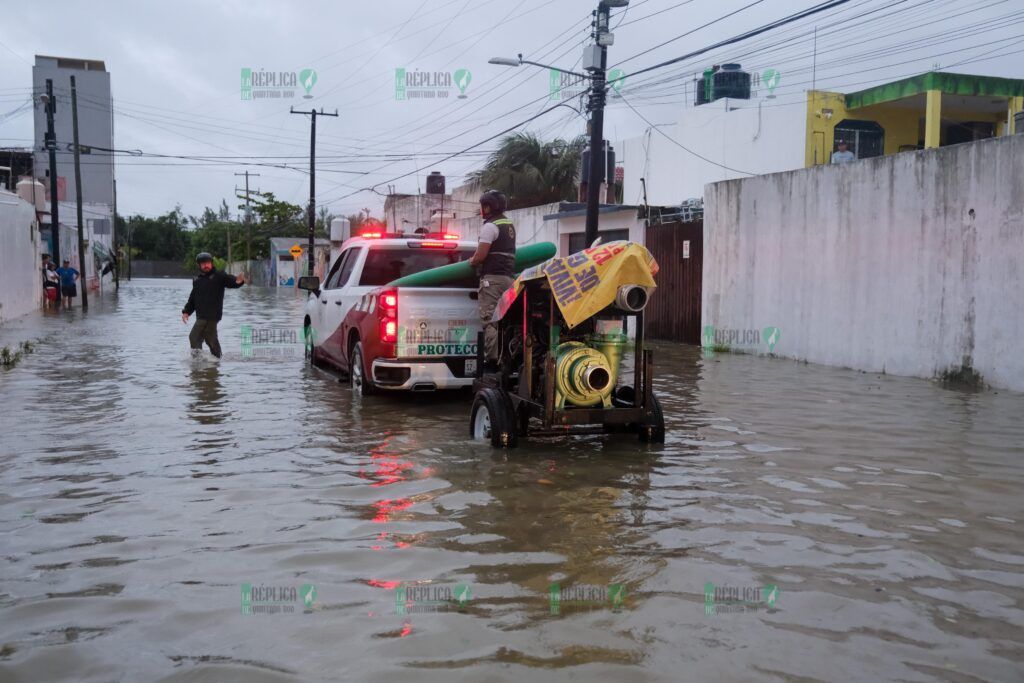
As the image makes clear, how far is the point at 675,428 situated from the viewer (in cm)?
864

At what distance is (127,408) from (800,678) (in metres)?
7.93

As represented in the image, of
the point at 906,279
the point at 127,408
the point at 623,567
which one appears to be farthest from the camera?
the point at 906,279

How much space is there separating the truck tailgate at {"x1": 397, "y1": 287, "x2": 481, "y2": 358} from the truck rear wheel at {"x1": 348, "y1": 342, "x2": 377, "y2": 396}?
2.40 ft

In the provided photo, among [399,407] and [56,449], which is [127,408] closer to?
[56,449]

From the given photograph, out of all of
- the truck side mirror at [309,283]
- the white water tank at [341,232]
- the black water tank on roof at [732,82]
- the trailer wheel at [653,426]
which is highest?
the black water tank on roof at [732,82]

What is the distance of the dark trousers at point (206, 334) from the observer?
1355 centimetres

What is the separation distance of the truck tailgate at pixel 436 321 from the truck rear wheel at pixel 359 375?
2.40 ft

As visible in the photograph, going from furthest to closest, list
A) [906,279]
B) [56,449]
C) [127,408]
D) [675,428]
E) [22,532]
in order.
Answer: [906,279] < [127,408] < [675,428] < [56,449] < [22,532]

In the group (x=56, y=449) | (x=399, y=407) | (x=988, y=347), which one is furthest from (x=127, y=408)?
(x=988, y=347)

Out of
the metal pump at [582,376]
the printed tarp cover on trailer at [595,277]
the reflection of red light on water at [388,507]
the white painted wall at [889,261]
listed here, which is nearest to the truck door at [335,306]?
the metal pump at [582,376]

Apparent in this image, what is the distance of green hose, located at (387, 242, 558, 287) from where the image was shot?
9.06 m

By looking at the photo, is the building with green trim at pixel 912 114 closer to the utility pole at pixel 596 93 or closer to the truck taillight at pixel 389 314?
the utility pole at pixel 596 93

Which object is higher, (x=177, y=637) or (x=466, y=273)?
(x=466, y=273)

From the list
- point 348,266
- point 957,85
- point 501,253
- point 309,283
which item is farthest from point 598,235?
point 501,253
